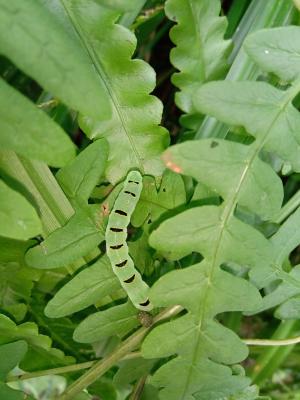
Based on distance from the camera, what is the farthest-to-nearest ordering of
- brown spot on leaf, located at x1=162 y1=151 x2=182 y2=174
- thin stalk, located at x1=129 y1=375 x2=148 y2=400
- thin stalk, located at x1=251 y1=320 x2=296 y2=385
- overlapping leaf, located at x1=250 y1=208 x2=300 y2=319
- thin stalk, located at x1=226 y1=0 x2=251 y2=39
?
thin stalk, located at x1=251 y1=320 x2=296 y2=385, thin stalk, located at x1=226 y1=0 x2=251 y2=39, thin stalk, located at x1=129 y1=375 x2=148 y2=400, overlapping leaf, located at x1=250 y1=208 x2=300 y2=319, brown spot on leaf, located at x1=162 y1=151 x2=182 y2=174

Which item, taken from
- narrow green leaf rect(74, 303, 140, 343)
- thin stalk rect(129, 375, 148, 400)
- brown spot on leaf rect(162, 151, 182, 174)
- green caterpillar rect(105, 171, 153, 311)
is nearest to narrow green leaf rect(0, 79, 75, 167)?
brown spot on leaf rect(162, 151, 182, 174)

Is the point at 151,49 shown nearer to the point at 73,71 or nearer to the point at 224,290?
the point at 224,290

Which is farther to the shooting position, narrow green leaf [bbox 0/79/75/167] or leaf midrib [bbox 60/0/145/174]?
leaf midrib [bbox 60/0/145/174]

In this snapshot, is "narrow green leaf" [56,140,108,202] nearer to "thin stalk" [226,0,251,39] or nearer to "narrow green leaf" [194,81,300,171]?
"narrow green leaf" [194,81,300,171]

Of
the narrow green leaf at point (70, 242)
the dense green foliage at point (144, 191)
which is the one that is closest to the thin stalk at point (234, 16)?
the dense green foliage at point (144, 191)

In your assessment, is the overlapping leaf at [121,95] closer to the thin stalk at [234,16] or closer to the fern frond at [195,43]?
the fern frond at [195,43]

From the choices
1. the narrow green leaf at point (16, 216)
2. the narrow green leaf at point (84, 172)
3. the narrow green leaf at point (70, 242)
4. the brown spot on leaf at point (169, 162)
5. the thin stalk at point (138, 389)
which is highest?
the brown spot on leaf at point (169, 162)

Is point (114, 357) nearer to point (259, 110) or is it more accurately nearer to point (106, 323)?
point (106, 323)

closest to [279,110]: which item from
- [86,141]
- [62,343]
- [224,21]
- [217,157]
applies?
[217,157]

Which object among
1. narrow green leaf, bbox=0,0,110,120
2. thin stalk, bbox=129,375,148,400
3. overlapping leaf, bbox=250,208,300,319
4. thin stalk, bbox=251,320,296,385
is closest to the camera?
narrow green leaf, bbox=0,0,110,120
